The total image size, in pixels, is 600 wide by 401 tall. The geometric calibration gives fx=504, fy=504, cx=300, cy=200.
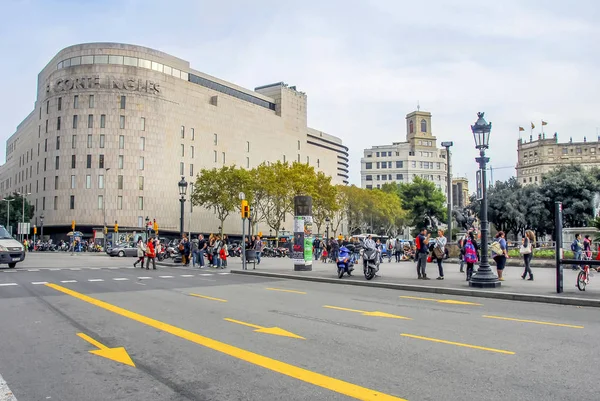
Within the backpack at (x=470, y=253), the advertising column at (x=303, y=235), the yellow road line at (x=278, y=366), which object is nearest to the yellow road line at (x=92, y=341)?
the yellow road line at (x=278, y=366)

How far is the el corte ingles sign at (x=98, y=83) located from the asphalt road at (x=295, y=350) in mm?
66087

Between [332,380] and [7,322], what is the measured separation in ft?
23.2

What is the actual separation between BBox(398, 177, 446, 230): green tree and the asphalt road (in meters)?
75.2

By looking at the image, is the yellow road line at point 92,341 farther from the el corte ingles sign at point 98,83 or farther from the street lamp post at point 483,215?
the el corte ingles sign at point 98,83

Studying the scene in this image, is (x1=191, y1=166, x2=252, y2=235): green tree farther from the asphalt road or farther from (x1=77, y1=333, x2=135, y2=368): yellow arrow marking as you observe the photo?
(x1=77, y1=333, x2=135, y2=368): yellow arrow marking

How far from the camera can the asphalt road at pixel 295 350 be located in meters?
5.25

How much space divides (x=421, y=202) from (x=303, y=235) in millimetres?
65837

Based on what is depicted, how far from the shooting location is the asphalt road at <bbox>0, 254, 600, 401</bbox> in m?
5.25

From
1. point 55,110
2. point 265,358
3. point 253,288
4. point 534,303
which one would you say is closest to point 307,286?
point 253,288

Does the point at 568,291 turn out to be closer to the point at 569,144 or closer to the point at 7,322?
the point at 7,322

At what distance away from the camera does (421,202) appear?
86562 mm

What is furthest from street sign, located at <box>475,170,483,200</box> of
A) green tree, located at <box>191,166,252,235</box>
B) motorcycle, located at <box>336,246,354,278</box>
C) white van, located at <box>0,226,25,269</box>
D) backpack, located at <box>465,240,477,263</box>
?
green tree, located at <box>191,166,252,235</box>

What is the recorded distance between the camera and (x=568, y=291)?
14227 mm

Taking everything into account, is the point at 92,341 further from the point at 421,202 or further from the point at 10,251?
the point at 421,202
